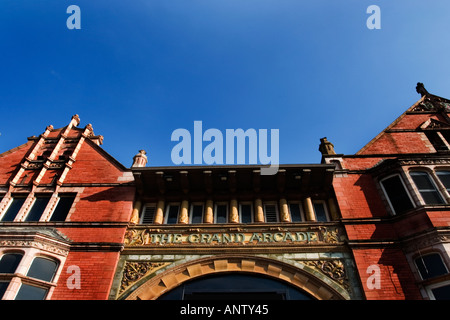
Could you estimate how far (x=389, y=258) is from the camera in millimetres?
10492

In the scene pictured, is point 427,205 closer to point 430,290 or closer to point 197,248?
point 430,290

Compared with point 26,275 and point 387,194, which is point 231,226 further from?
point 26,275

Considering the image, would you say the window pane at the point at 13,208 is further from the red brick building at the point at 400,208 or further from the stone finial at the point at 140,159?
the red brick building at the point at 400,208

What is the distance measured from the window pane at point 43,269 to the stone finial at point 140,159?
5.05 m

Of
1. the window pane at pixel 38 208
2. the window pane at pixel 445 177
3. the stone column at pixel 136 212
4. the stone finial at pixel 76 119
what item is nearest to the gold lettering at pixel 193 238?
the stone column at pixel 136 212

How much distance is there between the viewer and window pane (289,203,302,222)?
1248 centimetres

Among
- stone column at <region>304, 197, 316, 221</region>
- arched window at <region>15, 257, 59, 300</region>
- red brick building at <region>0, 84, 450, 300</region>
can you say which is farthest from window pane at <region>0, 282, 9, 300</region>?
stone column at <region>304, 197, 316, 221</region>

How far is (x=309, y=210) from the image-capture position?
1245 cm

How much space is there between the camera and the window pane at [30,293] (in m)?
9.80

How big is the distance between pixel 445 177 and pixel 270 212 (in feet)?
21.6

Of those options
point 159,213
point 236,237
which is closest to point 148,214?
point 159,213

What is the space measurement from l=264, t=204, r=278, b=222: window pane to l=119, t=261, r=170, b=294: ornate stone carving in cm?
414

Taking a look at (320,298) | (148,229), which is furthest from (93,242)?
(320,298)

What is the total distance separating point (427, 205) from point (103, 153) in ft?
43.0
